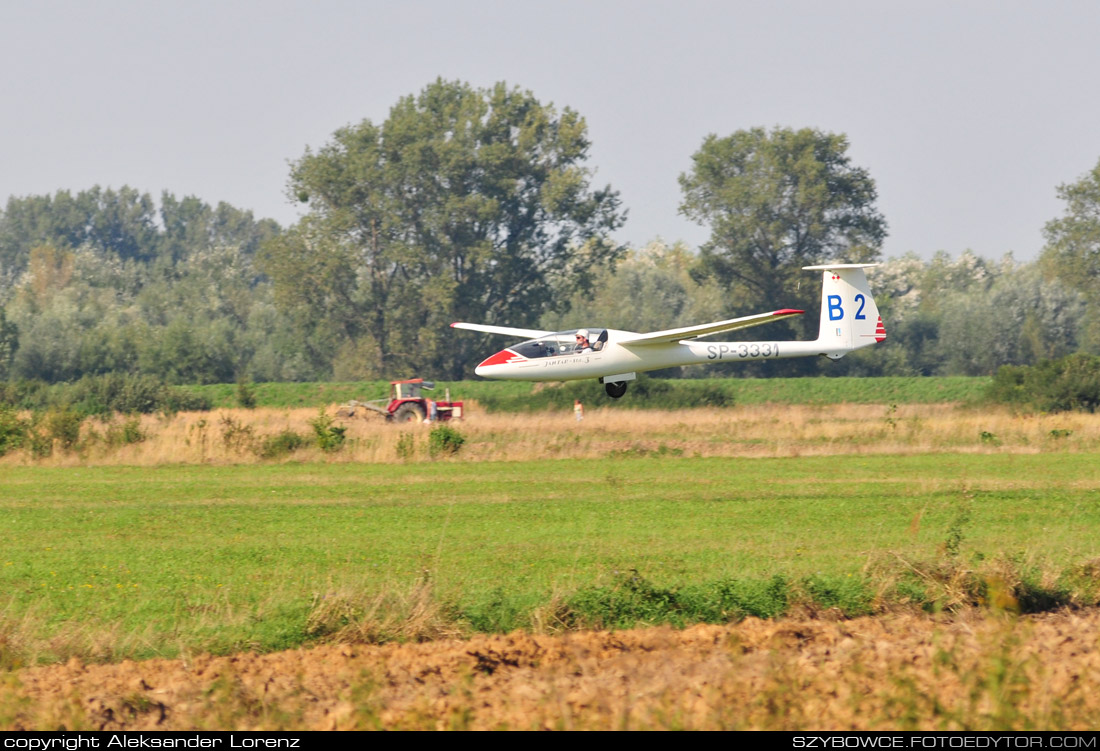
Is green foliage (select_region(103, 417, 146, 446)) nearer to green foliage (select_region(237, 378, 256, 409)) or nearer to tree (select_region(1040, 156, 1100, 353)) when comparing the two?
green foliage (select_region(237, 378, 256, 409))

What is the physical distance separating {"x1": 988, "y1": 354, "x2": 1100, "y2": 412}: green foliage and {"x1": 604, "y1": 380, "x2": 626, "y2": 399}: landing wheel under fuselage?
3786cm

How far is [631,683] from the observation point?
10.5m

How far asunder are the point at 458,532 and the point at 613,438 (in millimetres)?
18464

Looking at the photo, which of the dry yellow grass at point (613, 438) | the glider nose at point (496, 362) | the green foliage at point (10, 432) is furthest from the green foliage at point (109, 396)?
the glider nose at point (496, 362)

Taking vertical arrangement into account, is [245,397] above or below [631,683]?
above

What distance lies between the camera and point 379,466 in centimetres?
3275

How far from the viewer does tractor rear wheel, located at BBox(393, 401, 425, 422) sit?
46094 millimetres

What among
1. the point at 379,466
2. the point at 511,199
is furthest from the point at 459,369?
the point at 379,466

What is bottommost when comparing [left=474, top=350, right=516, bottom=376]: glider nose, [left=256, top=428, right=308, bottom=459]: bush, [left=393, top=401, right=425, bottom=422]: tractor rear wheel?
[left=256, top=428, right=308, bottom=459]: bush

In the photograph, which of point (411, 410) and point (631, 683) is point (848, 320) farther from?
point (411, 410)

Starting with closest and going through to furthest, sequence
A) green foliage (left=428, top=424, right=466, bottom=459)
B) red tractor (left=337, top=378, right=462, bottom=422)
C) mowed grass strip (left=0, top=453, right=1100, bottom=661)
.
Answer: mowed grass strip (left=0, top=453, right=1100, bottom=661)
green foliage (left=428, top=424, right=466, bottom=459)
red tractor (left=337, top=378, right=462, bottom=422)

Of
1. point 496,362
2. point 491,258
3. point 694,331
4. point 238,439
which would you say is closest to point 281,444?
point 238,439

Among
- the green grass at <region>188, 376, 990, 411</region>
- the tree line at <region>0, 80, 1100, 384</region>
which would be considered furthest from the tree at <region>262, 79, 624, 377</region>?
the green grass at <region>188, 376, 990, 411</region>
